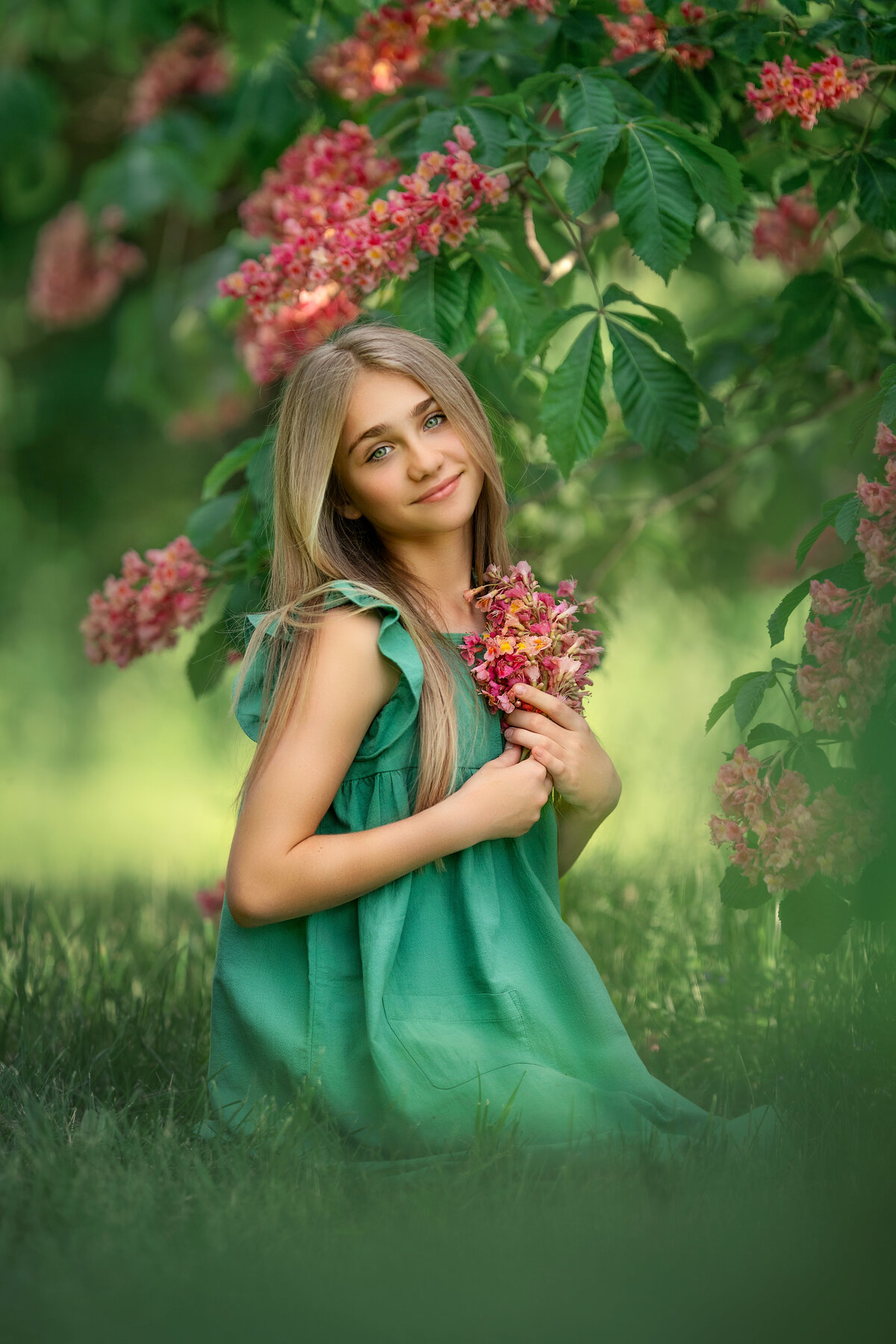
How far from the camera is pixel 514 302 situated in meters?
2.21

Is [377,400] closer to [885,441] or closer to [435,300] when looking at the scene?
[435,300]

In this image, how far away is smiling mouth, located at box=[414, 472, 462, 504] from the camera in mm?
2008

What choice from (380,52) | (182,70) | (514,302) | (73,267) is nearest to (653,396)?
(514,302)

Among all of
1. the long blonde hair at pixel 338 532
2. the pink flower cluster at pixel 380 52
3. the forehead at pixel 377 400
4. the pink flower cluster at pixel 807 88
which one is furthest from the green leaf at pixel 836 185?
the pink flower cluster at pixel 380 52

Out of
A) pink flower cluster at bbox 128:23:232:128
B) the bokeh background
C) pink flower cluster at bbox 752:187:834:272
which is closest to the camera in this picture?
the bokeh background

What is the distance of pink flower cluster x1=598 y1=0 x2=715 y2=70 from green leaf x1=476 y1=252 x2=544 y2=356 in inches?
21.2

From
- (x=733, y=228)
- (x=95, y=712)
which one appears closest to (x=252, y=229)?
(x=733, y=228)

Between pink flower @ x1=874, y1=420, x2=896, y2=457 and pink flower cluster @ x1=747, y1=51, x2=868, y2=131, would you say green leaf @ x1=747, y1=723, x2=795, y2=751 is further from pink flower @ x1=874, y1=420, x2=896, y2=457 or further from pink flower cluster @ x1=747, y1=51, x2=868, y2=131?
pink flower cluster @ x1=747, y1=51, x2=868, y2=131

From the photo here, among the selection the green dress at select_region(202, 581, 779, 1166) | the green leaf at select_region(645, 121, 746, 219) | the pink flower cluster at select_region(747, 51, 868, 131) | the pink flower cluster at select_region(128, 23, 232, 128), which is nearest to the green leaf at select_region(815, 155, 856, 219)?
the pink flower cluster at select_region(747, 51, 868, 131)

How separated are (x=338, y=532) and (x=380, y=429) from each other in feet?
0.68

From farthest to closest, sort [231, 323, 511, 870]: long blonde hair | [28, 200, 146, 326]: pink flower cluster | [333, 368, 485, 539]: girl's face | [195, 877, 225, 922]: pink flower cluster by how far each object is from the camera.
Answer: [28, 200, 146, 326]: pink flower cluster
[195, 877, 225, 922]: pink flower cluster
[333, 368, 485, 539]: girl's face
[231, 323, 511, 870]: long blonde hair

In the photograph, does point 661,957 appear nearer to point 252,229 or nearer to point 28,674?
point 252,229

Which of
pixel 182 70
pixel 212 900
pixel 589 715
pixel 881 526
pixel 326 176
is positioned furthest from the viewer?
pixel 589 715

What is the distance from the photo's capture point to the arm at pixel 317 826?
180 cm
